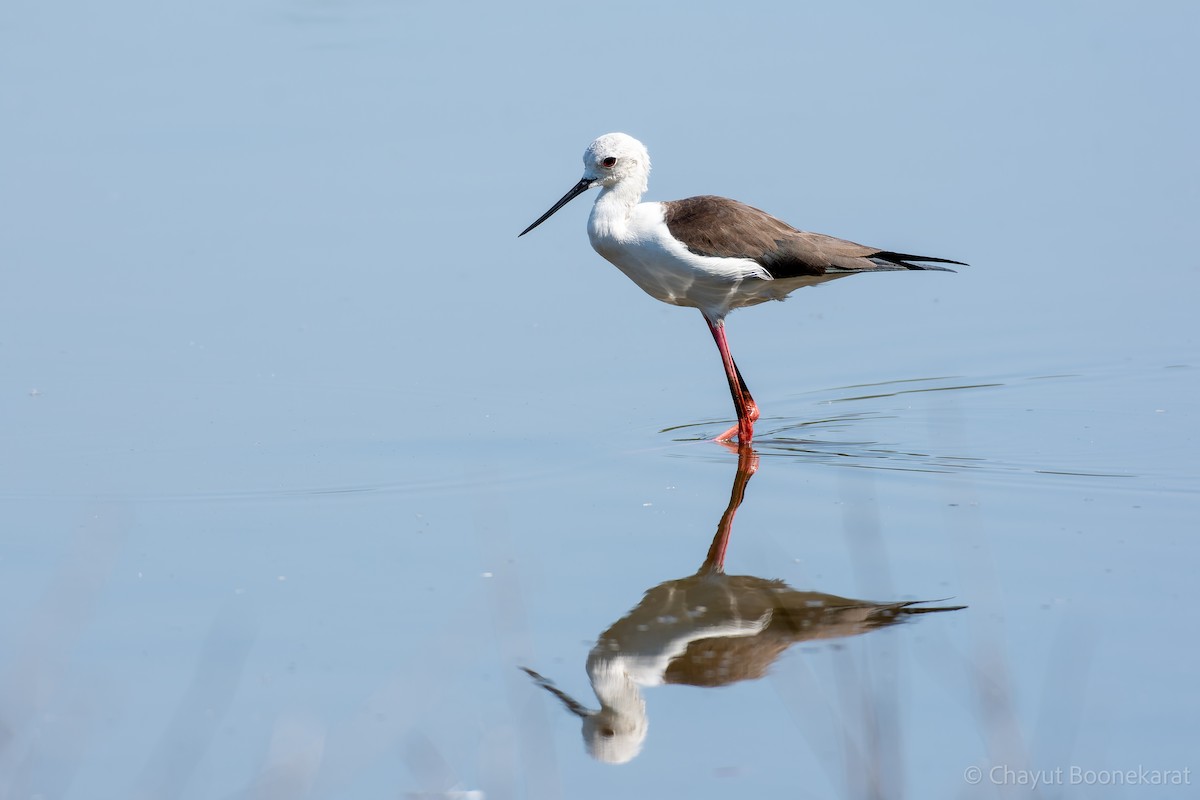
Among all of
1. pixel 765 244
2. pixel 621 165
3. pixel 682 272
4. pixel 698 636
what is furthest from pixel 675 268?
pixel 698 636

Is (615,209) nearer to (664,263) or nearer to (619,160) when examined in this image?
(619,160)

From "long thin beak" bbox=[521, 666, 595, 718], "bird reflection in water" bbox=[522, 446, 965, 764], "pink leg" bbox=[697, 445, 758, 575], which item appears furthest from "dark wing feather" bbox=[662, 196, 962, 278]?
"long thin beak" bbox=[521, 666, 595, 718]

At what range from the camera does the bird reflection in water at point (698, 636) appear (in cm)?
472

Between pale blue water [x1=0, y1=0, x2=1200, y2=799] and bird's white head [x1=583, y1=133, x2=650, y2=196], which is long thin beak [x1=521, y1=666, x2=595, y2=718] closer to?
pale blue water [x1=0, y1=0, x2=1200, y2=799]

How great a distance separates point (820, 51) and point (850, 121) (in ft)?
5.28

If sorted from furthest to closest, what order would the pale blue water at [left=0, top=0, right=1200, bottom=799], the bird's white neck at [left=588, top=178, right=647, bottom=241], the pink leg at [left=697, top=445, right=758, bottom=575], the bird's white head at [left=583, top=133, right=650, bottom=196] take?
the bird's white head at [left=583, top=133, right=650, bottom=196] → the bird's white neck at [left=588, top=178, right=647, bottom=241] → the pink leg at [left=697, top=445, right=758, bottom=575] → the pale blue water at [left=0, top=0, right=1200, bottom=799]

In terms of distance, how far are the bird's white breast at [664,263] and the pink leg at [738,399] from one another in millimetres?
114

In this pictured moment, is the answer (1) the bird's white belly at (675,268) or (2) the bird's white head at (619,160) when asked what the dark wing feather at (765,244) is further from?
(2) the bird's white head at (619,160)

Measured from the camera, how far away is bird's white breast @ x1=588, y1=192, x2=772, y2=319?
7742mm

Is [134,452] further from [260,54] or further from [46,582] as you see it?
[260,54]

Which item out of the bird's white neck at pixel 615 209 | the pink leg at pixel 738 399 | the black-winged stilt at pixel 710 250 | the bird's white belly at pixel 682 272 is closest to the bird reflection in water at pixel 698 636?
the pink leg at pixel 738 399

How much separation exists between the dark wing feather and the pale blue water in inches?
25.8

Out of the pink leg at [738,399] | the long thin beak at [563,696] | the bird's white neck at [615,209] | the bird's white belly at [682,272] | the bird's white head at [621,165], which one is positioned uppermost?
the bird's white head at [621,165]

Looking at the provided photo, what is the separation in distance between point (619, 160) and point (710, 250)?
76 cm
